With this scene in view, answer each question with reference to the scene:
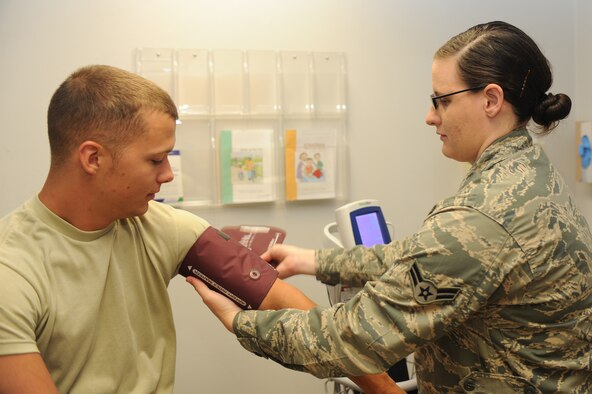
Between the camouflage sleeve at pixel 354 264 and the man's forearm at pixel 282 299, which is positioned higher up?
the camouflage sleeve at pixel 354 264

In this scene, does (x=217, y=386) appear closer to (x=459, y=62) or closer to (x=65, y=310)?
(x=65, y=310)

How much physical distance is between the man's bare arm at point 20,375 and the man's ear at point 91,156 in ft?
1.25

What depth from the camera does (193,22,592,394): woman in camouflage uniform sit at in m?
1.14

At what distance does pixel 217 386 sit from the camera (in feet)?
9.04

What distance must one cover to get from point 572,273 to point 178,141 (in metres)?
1.85

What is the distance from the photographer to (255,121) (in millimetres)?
2676

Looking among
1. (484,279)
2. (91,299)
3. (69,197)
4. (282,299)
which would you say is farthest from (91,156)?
(484,279)

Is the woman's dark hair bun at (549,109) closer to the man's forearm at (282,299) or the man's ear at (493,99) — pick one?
the man's ear at (493,99)

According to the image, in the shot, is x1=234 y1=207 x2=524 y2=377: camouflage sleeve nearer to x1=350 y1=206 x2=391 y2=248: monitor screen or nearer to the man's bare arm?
the man's bare arm

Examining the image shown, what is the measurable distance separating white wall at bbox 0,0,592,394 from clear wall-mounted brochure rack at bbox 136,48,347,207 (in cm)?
7

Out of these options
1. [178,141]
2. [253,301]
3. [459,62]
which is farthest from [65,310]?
[178,141]

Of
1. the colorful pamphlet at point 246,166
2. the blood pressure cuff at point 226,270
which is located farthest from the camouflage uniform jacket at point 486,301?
the colorful pamphlet at point 246,166

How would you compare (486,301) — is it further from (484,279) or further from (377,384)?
(377,384)

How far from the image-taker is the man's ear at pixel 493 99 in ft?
4.16
